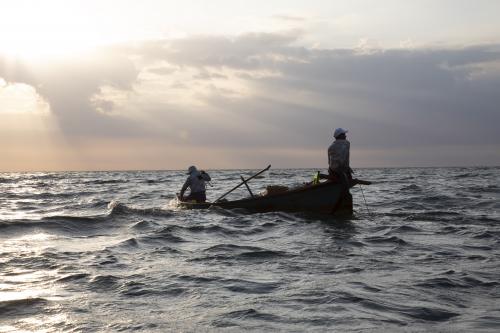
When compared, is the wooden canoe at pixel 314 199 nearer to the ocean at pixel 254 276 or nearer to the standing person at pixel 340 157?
the standing person at pixel 340 157

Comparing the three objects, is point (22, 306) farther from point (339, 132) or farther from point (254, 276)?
point (339, 132)

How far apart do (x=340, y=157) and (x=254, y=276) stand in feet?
28.6

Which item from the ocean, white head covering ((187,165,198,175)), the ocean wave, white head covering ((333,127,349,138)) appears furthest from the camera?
white head covering ((187,165,198,175))

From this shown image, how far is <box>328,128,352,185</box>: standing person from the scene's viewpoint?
17.2 metres

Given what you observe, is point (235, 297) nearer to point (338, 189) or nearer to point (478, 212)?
point (338, 189)

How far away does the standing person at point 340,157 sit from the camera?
17.2 metres

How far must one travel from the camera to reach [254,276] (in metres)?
9.20

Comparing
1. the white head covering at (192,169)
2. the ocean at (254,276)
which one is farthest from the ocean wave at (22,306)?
the white head covering at (192,169)

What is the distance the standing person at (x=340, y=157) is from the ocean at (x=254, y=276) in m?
1.46

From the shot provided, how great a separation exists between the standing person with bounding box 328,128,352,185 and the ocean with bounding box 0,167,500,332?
4.80 ft

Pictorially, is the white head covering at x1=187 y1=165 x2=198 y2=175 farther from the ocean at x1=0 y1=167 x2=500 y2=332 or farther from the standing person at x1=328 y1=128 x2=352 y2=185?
the standing person at x1=328 y1=128 x2=352 y2=185

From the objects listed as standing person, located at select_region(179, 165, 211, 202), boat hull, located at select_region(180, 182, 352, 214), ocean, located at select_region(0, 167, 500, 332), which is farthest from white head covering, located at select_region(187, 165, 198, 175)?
ocean, located at select_region(0, 167, 500, 332)

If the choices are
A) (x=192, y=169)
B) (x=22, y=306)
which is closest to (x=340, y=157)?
(x=192, y=169)

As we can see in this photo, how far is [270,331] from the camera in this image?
20.2 feet
